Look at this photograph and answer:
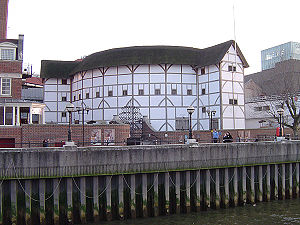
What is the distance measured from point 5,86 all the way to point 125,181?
73.5 ft

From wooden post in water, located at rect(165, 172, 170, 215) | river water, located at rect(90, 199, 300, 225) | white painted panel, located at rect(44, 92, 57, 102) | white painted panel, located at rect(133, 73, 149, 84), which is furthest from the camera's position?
white painted panel, located at rect(44, 92, 57, 102)

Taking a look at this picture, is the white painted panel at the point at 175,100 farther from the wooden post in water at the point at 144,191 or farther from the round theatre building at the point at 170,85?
the wooden post in water at the point at 144,191

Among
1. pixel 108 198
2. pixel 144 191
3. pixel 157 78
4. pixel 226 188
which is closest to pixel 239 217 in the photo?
pixel 226 188

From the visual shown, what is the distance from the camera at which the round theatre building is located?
1868 inches

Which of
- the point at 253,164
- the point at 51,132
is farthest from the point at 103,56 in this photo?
the point at 253,164

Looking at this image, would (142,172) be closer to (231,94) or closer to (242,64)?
(231,94)

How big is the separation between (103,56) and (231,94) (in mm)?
19691

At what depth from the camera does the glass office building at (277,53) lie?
126 meters

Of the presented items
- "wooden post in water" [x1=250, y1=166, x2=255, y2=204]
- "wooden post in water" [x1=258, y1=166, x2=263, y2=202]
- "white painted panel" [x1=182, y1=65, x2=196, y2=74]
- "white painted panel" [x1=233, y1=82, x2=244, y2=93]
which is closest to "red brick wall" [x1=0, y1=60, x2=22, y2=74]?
"white painted panel" [x1=182, y1=65, x2=196, y2=74]

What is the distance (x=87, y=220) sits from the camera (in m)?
19.3

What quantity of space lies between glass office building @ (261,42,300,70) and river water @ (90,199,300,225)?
107 meters

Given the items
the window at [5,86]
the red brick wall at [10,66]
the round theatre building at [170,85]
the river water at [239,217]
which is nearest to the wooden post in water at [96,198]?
the river water at [239,217]

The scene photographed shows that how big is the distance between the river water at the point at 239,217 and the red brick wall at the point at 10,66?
2386 cm

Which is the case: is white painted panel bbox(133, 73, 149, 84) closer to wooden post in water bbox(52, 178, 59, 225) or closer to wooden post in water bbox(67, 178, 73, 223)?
wooden post in water bbox(67, 178, 73, 223)
